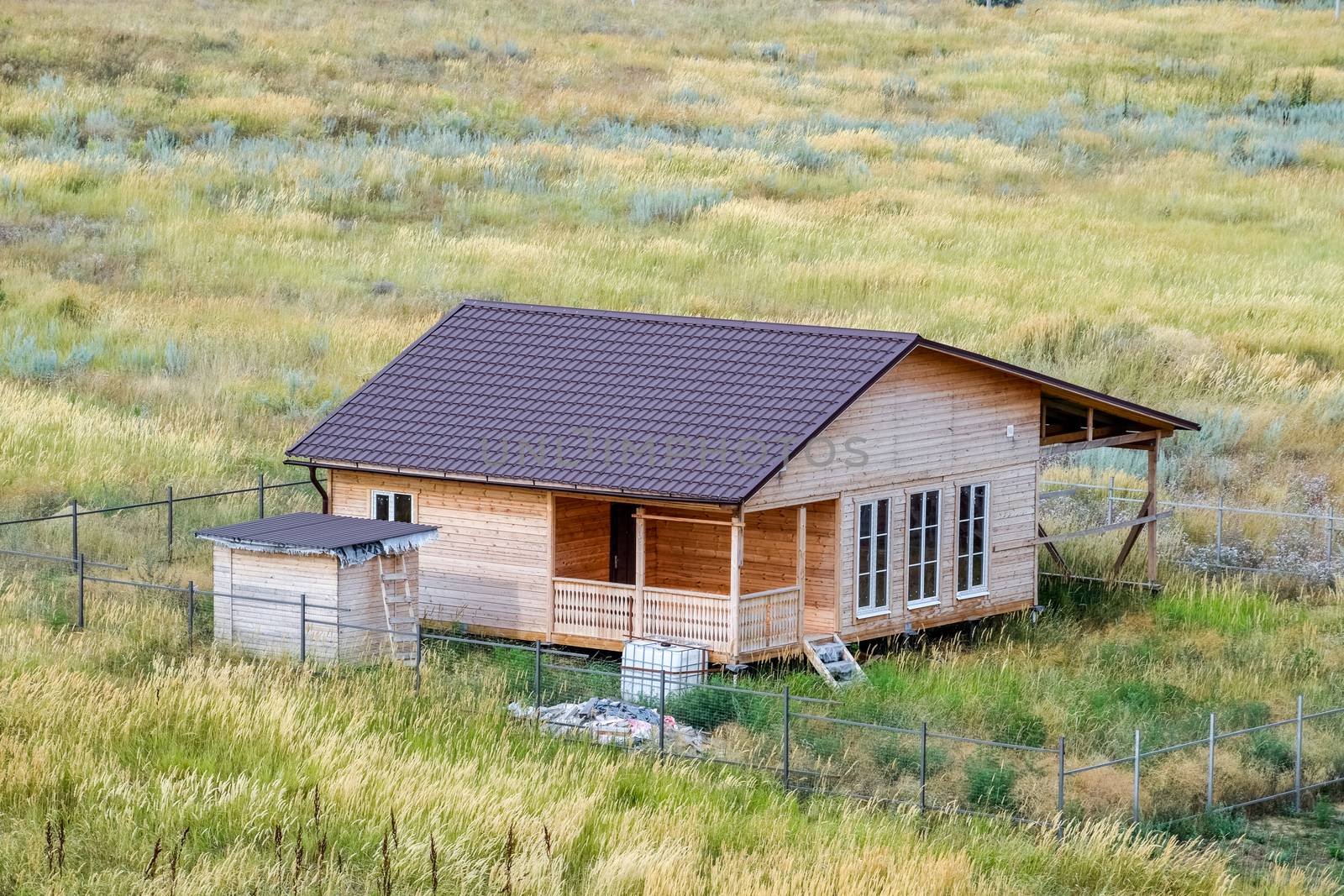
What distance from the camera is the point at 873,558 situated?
1057 inches

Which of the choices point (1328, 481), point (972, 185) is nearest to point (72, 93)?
point (972, 185)

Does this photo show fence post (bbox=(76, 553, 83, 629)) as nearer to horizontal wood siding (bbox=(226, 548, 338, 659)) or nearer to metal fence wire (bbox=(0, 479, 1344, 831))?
metal fence wire (bbox=(0, 479, 1344, 831))

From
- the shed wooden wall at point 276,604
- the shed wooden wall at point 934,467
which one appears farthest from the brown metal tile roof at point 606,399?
the shed wooden wall at point 276,604

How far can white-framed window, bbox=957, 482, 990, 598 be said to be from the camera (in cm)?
2830

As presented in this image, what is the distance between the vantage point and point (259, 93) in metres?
65.4

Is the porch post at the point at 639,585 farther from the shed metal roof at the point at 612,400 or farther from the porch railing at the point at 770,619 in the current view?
the porch railing at the point at 770,619

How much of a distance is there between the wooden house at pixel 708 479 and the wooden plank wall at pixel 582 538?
0.03 metres

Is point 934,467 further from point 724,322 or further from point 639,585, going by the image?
point 639,585

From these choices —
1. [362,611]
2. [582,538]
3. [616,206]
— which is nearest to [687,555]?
[582,538]

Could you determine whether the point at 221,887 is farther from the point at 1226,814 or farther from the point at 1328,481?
the point at 1328,481

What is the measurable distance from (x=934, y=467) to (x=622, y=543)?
14.5 feet

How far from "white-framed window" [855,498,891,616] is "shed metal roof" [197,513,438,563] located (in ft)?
18.1

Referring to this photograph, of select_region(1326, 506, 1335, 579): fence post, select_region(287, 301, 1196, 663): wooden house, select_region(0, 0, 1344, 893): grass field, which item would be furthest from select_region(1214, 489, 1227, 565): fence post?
select_region(287, 301, 1196, 663): wooden house

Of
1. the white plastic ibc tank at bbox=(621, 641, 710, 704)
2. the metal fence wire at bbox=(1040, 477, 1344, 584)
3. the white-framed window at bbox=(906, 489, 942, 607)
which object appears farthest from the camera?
the metal fence wire at bbox=(1040, 477, 1344, 584)
